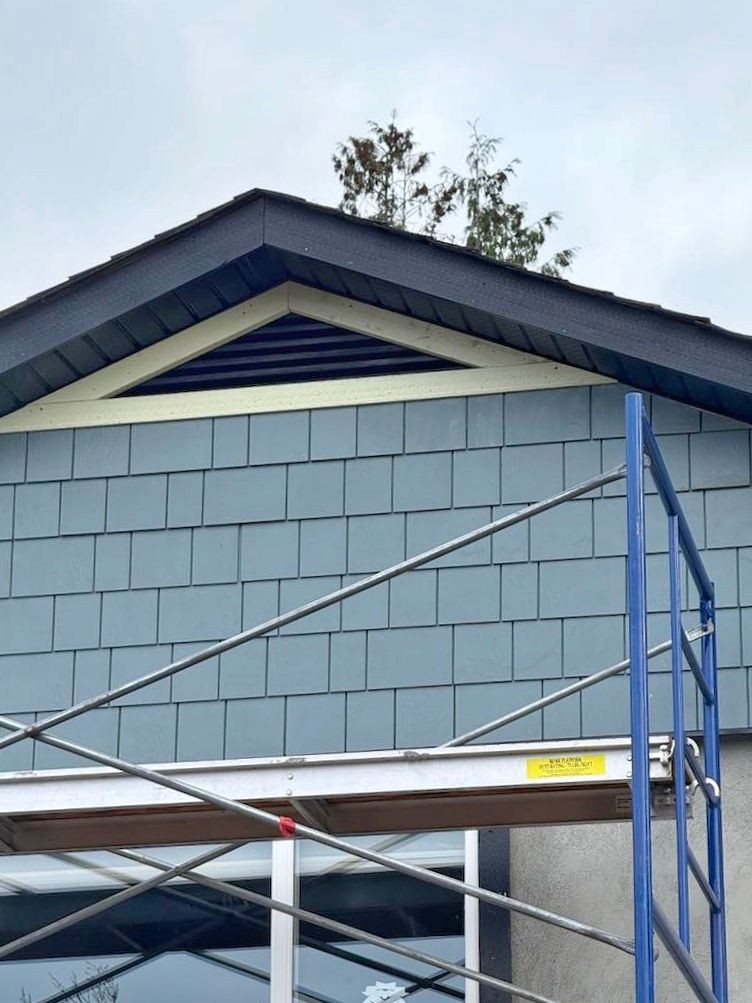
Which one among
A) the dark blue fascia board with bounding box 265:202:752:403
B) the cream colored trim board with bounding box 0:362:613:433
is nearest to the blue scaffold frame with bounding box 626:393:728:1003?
the dark blue fascia board with bounding box 265:202:752:403

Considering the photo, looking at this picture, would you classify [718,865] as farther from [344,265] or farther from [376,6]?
[376,6]

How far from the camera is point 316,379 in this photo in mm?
8578

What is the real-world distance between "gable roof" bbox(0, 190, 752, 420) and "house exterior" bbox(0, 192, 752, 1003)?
2 centimetres

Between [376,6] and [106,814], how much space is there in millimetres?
23944

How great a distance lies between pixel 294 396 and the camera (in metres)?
8.56

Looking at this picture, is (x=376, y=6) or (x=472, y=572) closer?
(x=472, y=572)

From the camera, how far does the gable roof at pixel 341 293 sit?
791cm

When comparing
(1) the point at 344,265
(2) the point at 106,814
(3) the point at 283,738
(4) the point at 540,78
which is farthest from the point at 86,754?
A: (4) the point at 540,78

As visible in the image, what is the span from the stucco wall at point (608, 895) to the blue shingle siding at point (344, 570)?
44cm

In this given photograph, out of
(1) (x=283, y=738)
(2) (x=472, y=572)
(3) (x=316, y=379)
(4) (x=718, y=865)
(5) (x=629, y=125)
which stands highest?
(5) (x=629, y=125)

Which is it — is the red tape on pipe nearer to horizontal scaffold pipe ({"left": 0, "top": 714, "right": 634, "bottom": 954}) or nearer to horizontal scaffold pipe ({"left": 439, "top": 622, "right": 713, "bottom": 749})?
horizontal scaffold pipe ({"left": 0, "top": 714, "right": 634, "bottom": 954})

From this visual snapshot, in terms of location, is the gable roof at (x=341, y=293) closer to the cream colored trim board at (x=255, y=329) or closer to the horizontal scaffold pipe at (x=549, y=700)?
the cream colored trim board at (x=255, y=329)

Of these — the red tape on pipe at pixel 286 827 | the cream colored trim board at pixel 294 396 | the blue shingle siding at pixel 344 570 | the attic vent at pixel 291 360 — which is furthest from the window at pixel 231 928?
the attic vent at pixel 291 360

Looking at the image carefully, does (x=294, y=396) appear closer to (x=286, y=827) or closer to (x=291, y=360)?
(x=291, y=360)
